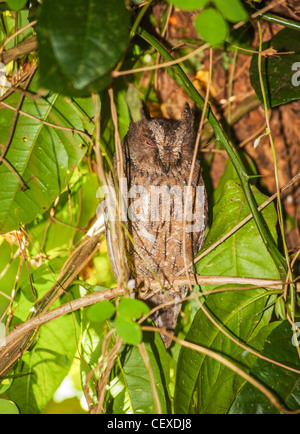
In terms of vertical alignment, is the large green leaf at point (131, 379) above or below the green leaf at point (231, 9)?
below

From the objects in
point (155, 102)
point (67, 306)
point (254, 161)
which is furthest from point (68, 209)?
point (254, 161)

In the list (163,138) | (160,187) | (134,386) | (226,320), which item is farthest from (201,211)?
(134,386)

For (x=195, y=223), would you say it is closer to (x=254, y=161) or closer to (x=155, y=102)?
(x=254, y=161)

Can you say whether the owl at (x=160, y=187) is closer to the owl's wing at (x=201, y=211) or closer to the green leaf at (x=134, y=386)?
the owl's wing at (x=201, y=211)

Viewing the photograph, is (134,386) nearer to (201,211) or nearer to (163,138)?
(201,211)

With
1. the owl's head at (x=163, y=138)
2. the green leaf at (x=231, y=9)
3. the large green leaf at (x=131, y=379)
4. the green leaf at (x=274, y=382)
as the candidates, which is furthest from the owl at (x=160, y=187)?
the green leaf at (x=231, y=9)

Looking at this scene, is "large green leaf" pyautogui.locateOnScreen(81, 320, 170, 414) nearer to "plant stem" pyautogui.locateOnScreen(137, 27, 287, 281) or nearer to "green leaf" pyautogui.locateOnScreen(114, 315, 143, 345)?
"green leaf" pyautogui.locateOnScreen(114, 315, 143, 345)

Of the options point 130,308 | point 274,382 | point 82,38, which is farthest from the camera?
point 274,382
